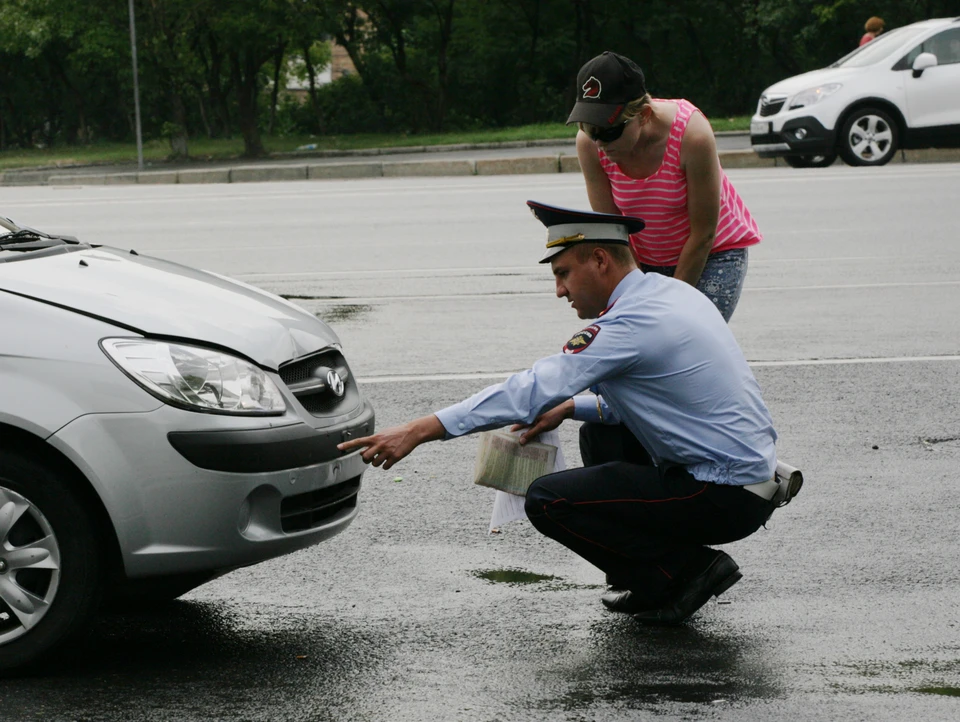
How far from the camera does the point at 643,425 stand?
12.6 feet

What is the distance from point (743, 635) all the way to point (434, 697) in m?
0.92

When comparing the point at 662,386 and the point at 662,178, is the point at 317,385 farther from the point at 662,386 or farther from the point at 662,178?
the point at 662,178

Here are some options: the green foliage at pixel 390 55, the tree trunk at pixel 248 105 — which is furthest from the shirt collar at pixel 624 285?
the tree trunk at pixel 248 105

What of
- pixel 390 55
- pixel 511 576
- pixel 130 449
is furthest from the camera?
pixel 390 55

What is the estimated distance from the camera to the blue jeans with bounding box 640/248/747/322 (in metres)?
4.61

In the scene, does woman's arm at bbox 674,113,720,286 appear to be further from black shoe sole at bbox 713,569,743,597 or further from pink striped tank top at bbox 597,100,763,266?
black shoe sole at bbox 713,569,743,597

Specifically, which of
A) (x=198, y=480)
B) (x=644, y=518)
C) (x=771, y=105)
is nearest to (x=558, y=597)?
(x=644, y=518)

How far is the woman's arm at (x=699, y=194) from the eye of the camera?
14.3 feet

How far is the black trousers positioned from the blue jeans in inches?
34.9

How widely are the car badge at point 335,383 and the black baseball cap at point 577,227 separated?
2.15ft

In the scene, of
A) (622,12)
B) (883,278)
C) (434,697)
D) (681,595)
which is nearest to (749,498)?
(681,595)

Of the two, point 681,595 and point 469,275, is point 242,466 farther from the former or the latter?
point 469,275

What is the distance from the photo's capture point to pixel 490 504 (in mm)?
5152

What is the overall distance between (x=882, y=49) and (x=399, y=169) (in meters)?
6.84
